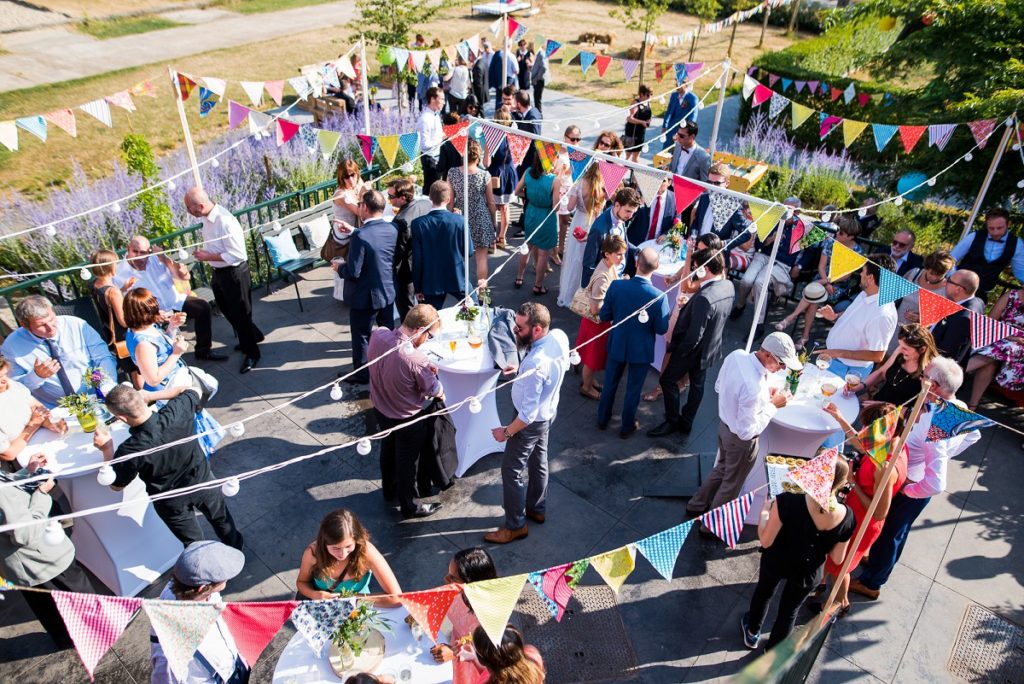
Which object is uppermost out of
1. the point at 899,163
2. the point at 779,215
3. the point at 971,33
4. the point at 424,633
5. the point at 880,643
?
the point at 971,33

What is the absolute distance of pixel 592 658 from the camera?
14.6 ft

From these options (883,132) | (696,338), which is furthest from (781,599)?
(883,132)

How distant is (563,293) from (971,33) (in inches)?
224

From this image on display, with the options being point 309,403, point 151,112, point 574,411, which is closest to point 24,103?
point 151,112

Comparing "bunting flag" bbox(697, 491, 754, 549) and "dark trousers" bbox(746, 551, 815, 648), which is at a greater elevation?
"bunting flag" bbox(697, 491, 754, 549)

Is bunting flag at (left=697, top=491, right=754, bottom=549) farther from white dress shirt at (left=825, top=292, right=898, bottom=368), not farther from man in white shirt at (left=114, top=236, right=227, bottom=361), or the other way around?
man in white shirt at (left=114, top=236, right=227, bottom=361)

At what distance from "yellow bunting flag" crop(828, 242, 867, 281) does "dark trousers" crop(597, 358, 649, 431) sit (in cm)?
174

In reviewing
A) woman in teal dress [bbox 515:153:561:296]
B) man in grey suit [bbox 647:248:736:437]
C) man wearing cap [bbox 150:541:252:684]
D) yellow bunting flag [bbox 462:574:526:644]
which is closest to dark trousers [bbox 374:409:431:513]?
man wearing cap [bbox 150:541:252:684]

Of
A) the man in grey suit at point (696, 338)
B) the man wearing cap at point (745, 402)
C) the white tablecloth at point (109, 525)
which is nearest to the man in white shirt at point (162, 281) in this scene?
the white tablecloth at point (109, 525)

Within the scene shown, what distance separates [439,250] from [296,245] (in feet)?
10.4

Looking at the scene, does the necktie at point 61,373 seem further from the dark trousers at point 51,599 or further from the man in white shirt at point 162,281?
the dark trousers at point 51,599

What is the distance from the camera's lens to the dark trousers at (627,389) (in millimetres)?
6016

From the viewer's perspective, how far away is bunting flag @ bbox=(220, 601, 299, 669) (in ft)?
10.1

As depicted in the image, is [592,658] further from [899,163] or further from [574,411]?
[899,163]
